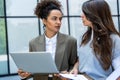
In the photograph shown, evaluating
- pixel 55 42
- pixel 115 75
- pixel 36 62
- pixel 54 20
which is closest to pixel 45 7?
pixel 54 20

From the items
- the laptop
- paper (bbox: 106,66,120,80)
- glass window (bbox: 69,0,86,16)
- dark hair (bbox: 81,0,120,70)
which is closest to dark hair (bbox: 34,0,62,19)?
the laptop

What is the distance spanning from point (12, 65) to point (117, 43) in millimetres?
3782

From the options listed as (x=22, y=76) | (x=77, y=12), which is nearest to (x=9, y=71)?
(x=77, y=12)

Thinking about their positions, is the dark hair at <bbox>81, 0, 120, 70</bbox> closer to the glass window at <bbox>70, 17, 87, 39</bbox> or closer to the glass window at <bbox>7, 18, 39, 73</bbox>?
the glass window at <bbox>7, 18, 39, 73</bbox>

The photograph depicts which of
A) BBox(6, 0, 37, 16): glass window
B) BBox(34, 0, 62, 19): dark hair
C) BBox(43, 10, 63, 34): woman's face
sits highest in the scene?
BBox(6, 0, 37, 16): glass window

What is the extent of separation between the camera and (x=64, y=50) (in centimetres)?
247

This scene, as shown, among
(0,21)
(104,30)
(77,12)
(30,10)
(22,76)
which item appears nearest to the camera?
(104,30)

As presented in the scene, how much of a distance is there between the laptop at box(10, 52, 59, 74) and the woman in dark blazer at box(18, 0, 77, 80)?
0.15 m

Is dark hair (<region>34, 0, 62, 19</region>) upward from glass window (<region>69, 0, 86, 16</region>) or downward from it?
downward

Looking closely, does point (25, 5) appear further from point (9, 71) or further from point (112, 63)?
point (112, 63)

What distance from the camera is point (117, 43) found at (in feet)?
Result: 6.53

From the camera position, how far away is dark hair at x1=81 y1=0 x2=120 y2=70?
198 centimetres

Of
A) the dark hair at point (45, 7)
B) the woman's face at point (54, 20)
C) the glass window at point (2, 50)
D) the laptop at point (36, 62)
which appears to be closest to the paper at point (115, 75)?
the laptop at point (36, 62)

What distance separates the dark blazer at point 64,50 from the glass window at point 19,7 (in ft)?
Result: 10.1
